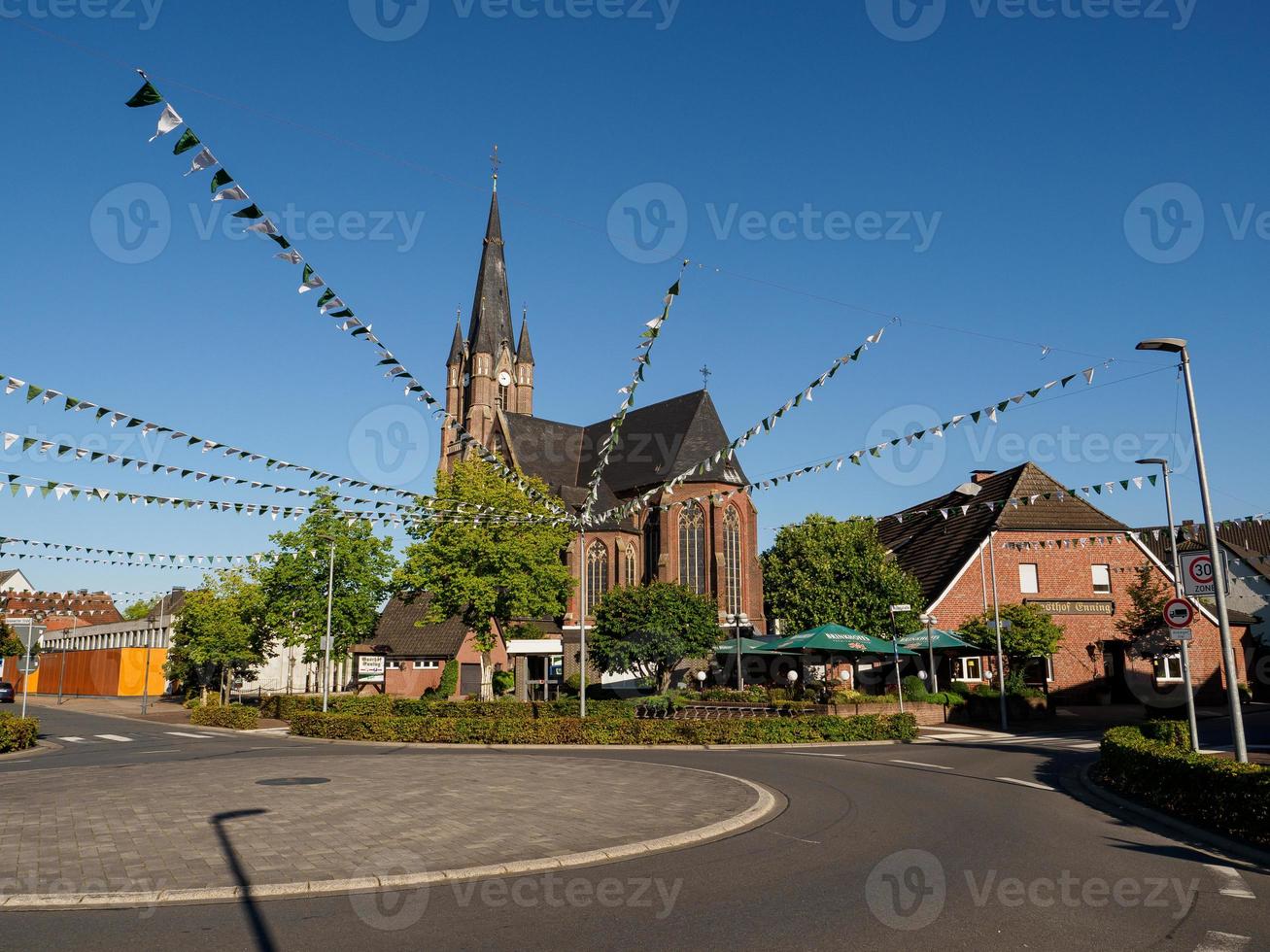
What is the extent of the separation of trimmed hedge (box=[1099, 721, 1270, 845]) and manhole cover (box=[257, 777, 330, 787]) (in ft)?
43.8

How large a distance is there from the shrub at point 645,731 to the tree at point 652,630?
1018 cm

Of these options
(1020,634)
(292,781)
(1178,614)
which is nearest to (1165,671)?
(1020,634)

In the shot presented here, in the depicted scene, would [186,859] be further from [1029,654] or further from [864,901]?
[1029,654]

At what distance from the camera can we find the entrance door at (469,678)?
53062 mm

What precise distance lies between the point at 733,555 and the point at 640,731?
31.6 m

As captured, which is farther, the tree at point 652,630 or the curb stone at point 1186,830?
the tree at point 652,630

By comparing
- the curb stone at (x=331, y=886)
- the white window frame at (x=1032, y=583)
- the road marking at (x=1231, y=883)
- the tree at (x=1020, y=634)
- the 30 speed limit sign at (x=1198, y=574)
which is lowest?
the road marking at (x=1231, y=883)

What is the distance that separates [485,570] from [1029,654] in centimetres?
2487

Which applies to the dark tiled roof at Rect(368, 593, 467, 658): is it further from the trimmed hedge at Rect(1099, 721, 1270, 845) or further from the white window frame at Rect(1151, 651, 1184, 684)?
the trimmed hedge at Rect(1099, 721, 1270, 845)

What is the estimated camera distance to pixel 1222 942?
21.8 ft

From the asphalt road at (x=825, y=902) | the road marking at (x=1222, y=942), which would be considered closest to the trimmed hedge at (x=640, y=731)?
the asphalt road at (x=825, y=902)

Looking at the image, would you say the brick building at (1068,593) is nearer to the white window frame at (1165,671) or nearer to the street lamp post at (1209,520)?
the white window frame at (1165,671)

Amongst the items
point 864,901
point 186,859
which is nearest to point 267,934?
point 186,859

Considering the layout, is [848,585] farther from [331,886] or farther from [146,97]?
[146,97]
